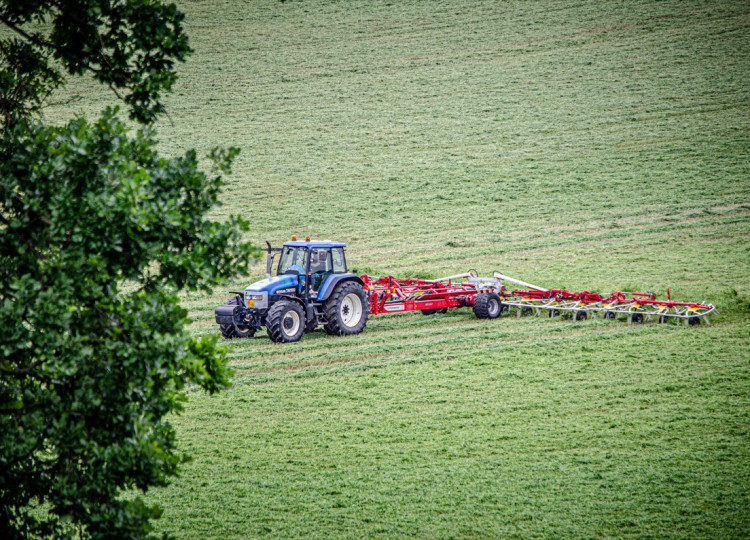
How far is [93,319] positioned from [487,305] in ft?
43.5

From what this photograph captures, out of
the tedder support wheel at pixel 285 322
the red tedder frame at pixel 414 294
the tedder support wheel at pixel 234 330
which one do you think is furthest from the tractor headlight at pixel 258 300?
the red tedder frame at pixel 414 294

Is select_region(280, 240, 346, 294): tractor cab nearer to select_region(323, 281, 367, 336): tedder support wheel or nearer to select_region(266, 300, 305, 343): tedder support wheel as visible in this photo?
select_region(323, 281, 367, 336): tedder support wheel

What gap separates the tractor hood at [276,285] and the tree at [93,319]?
9487 mm

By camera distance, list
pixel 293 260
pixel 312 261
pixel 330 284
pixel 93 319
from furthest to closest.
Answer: pixel 293 260, pixel 312 261, pixel 330 284, pixel 93 319

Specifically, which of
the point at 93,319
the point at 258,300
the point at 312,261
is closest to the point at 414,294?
the point at 312,261

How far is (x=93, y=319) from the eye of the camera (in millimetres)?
5434

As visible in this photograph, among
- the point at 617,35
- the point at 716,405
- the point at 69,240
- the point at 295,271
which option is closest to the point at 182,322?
the point at 69,240

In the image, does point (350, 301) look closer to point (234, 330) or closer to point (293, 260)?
point (293, 260)

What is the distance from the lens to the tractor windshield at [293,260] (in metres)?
16.3

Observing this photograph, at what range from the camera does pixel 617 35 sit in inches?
1726

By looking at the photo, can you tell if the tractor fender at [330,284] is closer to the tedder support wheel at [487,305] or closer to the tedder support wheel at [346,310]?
the tedder support wheel at [346,310]

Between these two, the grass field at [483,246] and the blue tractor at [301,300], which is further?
the blue tractor at [301,300]

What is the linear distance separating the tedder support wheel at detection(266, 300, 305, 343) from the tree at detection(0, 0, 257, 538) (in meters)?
8.96

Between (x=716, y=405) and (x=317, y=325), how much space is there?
8639 mm
